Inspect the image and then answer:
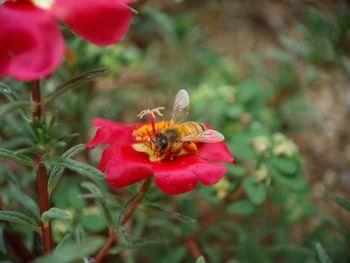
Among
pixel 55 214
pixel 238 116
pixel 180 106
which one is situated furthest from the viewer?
pixel 238 116

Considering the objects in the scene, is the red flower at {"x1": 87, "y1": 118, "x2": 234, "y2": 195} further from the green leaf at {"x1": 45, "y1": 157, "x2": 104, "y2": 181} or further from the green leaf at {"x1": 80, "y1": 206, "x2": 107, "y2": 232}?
the green leaf at {"x1": 80, "y1": 206, "x2": 107, "y2": 232}

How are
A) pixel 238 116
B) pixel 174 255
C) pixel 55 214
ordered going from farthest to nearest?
pixel 238 116
pixel 174 255
pixel 55 214

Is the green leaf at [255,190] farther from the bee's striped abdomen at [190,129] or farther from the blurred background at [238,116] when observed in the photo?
the bee's striped abdomen at [190,129]

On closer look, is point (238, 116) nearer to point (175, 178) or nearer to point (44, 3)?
point (175, 178)

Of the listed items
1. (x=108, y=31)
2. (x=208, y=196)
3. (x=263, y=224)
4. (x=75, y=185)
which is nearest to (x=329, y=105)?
(x=263, y=224)

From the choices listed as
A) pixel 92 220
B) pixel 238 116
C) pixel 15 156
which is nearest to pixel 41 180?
pixel 15 156
